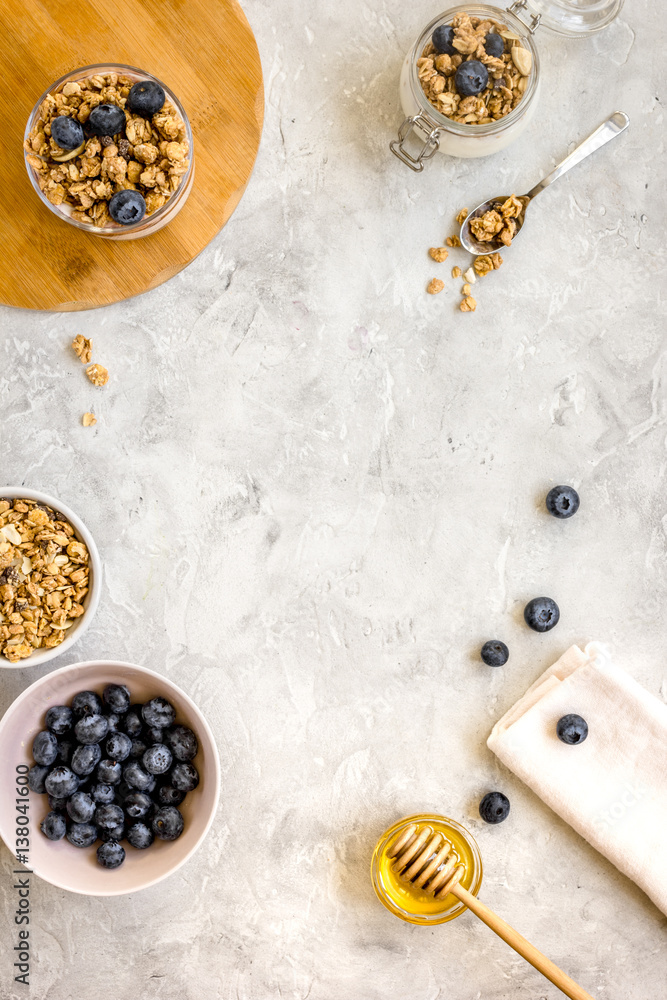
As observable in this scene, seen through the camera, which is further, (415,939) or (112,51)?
(415,939)

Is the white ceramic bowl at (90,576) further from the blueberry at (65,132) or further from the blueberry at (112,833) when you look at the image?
the blueberry at (65,132)

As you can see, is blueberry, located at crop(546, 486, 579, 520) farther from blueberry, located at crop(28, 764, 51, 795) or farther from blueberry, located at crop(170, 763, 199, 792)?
blueberry, located at crop(28, 764, 51, 795)

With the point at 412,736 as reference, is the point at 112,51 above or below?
above

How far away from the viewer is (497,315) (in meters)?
1.41

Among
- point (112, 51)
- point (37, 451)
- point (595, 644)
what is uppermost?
point (112, 51)

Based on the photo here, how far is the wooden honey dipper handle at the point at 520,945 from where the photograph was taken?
127 centimetres

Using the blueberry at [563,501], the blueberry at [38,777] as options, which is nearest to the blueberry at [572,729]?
the blueberry at [563,501]

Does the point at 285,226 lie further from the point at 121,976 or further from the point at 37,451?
the point at 121,976

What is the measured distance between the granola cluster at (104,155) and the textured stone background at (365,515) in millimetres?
190

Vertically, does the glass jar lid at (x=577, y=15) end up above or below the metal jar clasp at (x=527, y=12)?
below

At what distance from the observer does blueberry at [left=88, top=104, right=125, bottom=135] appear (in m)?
1.17

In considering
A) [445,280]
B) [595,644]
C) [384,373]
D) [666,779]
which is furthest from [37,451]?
[666,779]

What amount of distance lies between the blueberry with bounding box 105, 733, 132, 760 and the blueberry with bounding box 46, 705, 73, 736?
0.08 meters

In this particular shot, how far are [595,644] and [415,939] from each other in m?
0.69
